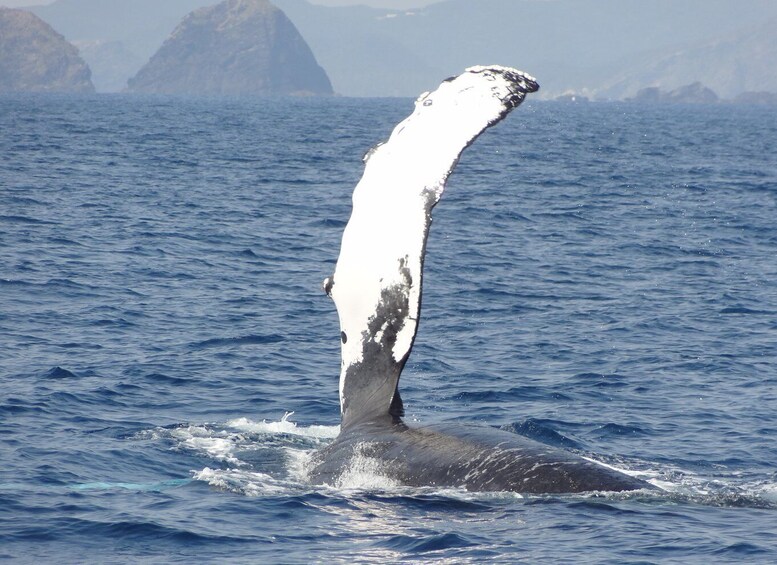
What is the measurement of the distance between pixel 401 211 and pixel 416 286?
52 cm

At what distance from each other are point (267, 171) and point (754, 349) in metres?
27.5

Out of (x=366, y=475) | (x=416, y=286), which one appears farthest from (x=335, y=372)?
(x=416, y=286)

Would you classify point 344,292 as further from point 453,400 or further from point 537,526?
point 453,400

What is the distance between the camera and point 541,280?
828 inches

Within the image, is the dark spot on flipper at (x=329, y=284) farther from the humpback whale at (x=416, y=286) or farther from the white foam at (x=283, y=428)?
the white foam at (x=283, y=428)

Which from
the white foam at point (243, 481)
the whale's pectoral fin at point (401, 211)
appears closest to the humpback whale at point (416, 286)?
the whale's pectoral fin at point (401, 211)

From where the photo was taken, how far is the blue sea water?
8203 millimetres

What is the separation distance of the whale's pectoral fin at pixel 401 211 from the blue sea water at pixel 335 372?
1.12m

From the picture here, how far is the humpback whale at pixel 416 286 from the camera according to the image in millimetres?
7996

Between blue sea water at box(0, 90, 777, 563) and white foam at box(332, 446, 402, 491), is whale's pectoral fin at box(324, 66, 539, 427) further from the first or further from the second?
blue sea water at box(0, 90, 777, 563)

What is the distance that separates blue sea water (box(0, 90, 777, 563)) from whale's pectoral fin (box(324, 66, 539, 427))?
1.12 m

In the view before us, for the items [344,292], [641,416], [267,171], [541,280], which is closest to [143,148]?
[267,171]

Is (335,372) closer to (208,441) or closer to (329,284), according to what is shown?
(208,441)

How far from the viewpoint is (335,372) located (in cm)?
1433
